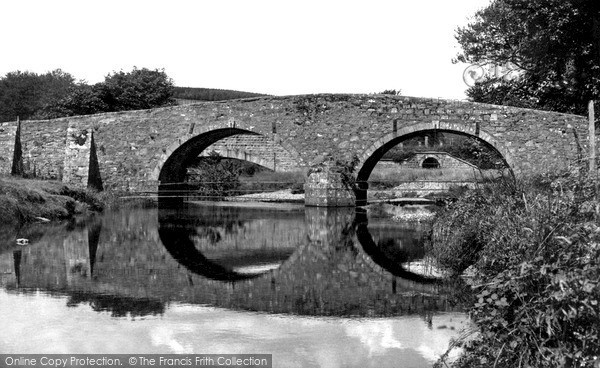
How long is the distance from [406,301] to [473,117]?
Answer: 14335 millimetres

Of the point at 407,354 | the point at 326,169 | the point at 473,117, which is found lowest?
the point at 407,354

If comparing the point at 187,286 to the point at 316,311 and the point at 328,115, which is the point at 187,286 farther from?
the point at 328,115

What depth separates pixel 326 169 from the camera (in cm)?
2166

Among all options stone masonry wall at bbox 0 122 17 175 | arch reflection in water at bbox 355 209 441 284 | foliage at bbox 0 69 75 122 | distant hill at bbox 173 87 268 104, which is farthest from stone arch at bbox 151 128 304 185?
foliage at bbox 0 69 75 122

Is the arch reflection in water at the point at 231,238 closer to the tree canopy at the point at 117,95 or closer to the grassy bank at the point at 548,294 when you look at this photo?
the grassy bank at the point at 548,294

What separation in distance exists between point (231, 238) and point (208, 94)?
41.4m

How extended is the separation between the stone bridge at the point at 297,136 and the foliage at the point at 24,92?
1315 inches

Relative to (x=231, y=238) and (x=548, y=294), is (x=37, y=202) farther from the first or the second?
(x=548, y=294)

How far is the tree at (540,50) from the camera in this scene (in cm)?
1856

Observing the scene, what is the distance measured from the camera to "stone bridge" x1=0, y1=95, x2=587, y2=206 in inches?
828

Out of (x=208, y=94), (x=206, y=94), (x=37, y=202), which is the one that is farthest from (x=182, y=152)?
(x=208, y=94)

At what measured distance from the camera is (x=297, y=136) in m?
22.3

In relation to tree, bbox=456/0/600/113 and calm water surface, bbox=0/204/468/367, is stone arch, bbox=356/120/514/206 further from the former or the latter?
calm water surface, bbox=0/204/468/367

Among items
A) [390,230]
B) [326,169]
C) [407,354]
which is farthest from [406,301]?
[326,169]
